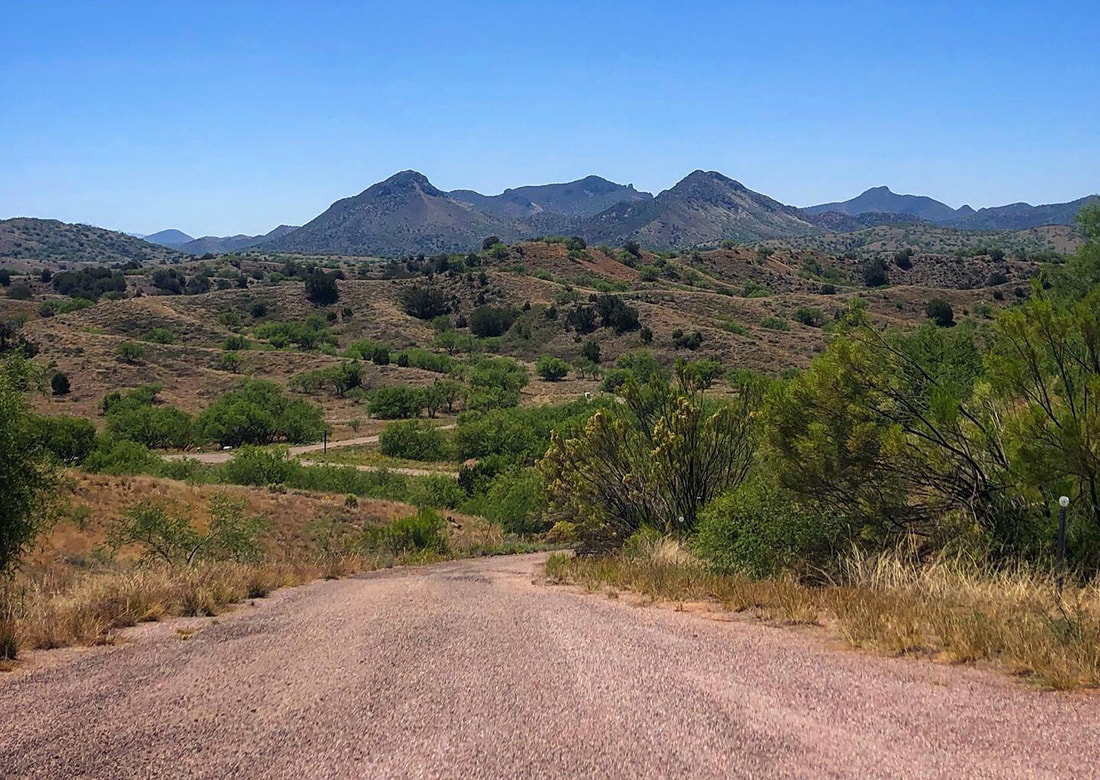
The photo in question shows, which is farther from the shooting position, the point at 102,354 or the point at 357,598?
the point at 102,354

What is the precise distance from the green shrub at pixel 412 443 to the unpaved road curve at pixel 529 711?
4792 cm

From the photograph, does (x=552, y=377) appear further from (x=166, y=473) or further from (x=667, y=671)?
(x=667, y=671)

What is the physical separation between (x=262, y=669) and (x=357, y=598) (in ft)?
14.2

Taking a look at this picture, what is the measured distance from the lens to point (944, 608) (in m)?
6.67

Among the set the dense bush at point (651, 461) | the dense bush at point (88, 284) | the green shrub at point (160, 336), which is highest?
the dense bush at point (88, 284)

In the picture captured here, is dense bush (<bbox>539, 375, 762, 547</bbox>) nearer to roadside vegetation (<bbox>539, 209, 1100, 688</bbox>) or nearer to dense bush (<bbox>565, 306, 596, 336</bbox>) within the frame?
roadside vegetation (<bbox>539, 209, 1100, 688</bbox>)

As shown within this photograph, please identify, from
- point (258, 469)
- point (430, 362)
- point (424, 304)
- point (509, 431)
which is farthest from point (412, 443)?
point (424, 304)

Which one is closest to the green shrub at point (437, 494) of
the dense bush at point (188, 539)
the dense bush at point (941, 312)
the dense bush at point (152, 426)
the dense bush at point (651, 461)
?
the dense bush at point (188, 539)

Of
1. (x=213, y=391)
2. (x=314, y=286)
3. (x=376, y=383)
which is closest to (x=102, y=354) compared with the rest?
(x=213, y=391)

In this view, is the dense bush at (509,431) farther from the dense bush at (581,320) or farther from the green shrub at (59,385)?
the dense bush at (581,320)

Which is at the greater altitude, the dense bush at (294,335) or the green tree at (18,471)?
the green tree at (18,471)

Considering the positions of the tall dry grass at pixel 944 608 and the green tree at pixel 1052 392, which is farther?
the green tree at pixel 1052 392

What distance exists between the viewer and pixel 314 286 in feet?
359

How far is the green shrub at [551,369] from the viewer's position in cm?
8044
